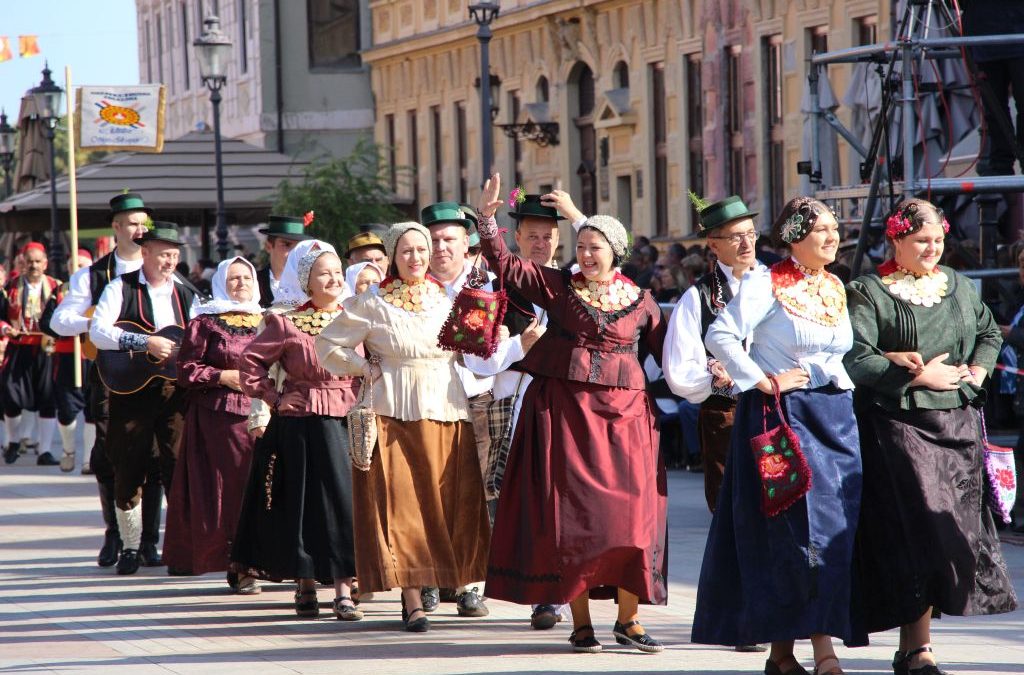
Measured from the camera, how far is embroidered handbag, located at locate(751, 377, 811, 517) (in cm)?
723

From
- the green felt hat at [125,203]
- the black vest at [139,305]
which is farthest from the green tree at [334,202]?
the black vest at [139,305]

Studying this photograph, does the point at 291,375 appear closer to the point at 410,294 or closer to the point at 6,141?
the point at 410,294

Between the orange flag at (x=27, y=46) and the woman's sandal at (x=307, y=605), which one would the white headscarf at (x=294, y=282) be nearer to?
the woman's sandal at (x=307, y=605)

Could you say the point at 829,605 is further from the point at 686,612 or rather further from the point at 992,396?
the point at 992,396

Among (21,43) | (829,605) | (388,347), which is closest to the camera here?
(829,605)

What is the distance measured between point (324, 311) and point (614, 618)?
1.96 m

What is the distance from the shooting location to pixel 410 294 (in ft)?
29.2

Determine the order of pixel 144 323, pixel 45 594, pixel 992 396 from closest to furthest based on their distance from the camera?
pixel 45 594 → pixel 144 323 → pixel 992 396

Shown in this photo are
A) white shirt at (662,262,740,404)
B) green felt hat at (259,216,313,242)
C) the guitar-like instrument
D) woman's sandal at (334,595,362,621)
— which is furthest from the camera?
green felt hat at (259,216,313,242)

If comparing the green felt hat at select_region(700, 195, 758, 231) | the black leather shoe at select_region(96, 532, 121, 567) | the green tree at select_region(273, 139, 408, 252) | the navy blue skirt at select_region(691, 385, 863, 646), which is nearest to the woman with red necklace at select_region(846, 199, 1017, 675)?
the navy blue skirt at select_region(691, 385, 863, 646)

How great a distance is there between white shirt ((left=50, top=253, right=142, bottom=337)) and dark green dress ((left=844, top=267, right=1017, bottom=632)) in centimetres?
516

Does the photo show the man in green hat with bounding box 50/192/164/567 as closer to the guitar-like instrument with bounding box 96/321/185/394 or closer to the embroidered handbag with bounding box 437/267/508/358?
the guitar-like instrument with bounding box 96/321/185/394

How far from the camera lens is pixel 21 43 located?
107ft

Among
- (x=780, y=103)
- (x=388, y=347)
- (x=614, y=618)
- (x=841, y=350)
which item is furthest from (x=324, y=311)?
(x=780, y=103)
